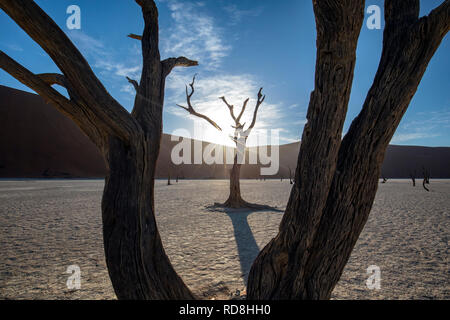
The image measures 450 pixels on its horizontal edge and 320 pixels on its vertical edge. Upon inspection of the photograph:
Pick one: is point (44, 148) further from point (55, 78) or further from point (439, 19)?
point (439, 19)

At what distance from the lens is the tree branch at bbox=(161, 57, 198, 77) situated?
2.29 metres

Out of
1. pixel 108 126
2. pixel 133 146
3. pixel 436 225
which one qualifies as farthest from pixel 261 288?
pixel 436 225

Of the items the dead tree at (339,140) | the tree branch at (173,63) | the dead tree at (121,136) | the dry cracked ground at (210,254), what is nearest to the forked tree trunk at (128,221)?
the dead tree at (121,136)

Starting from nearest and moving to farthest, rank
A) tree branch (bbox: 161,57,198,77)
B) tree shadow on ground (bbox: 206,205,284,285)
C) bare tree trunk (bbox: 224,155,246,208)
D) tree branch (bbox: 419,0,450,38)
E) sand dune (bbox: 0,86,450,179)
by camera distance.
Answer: tree branch (bbox: 419,0,450,38) < tree branch (bbox: 161,57,198,77) < tree shadow on ground (bbox: 206,205,284,285) < bare tree trunk (bbox: 224,155,246,208) < sand dune (bbox: 0,86,450,179)

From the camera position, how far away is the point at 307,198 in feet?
5.69

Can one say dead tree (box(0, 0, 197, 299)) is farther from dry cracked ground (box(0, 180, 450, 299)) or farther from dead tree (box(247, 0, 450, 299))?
→ dry cracked ground (box(0, 180, 450, 299))

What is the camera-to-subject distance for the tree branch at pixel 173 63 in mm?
2292

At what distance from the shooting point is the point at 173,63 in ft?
7.82

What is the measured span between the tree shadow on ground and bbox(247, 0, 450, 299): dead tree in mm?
1898

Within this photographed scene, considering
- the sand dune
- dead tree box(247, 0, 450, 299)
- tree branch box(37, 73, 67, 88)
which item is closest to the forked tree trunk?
tree branch box(37, 73, 67, 88)

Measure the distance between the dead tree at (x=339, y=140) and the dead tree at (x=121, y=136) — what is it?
3.11 ft

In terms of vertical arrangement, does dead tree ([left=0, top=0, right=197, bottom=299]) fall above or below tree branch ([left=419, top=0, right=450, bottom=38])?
below

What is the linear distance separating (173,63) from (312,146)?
154 cm

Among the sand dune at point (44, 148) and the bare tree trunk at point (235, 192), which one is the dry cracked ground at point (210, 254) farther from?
the sand dune at point (44, 148)
